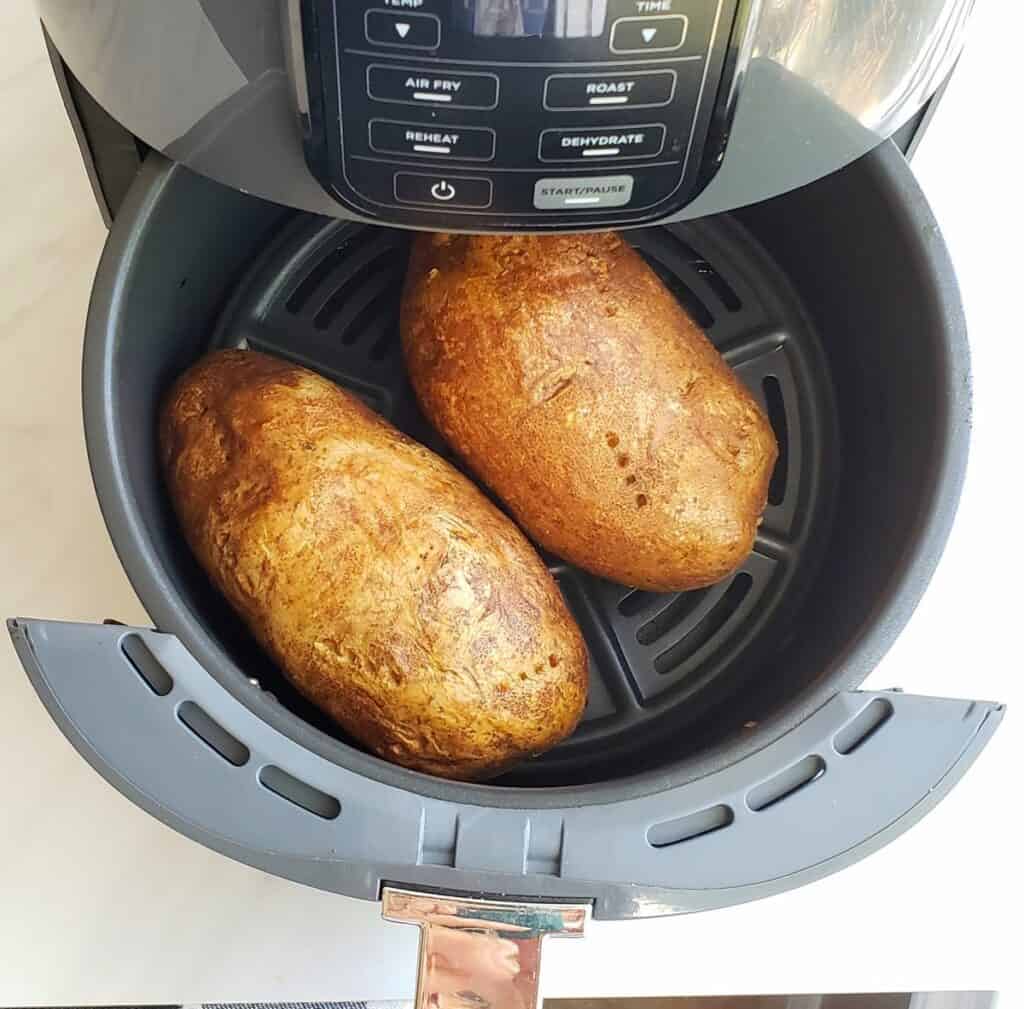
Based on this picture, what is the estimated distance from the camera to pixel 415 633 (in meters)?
0.58

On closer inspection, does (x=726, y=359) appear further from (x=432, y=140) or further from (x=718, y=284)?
(x=432, y=140)

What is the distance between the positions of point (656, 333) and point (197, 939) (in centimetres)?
47

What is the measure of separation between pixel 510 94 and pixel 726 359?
0.41m

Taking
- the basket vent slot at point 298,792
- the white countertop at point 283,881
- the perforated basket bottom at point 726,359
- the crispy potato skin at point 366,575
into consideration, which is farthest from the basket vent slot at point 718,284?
the basket vent slot at point 298,792

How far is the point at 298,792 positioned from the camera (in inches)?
18.4

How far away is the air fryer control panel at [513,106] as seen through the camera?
0.35 metres

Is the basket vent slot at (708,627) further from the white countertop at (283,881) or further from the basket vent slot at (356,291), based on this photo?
the basket vent slot at (356,291)

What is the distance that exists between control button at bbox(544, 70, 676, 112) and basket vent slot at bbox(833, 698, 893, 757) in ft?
0.91

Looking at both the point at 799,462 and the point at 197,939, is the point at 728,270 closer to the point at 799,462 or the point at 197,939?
the point at 799,462

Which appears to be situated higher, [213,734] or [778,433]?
[778,433]

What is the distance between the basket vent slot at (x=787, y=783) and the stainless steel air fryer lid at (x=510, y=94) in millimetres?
249

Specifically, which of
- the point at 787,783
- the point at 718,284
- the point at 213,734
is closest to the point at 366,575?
the point at 213,734

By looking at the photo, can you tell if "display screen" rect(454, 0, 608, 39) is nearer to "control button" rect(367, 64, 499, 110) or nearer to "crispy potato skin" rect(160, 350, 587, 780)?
"control button" rect(367, 64, 499, 110)

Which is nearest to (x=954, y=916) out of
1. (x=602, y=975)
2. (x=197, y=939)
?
(x=602, y=975)
